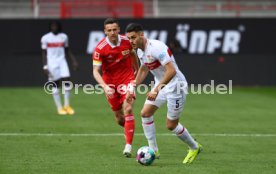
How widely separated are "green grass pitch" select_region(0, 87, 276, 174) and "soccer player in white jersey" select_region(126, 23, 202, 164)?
464mm

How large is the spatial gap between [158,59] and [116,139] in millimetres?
3497

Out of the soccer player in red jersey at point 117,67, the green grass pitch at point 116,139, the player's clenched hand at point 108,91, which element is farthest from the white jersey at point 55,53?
the player's clenched hand at point 108,91

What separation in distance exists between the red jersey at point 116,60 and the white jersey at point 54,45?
7.26 m

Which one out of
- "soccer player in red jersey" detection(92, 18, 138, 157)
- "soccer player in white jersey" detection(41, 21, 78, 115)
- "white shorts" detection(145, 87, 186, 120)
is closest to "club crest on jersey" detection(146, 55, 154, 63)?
"white shorts" detection(145, 87, 186, 120)

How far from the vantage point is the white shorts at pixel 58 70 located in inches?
799

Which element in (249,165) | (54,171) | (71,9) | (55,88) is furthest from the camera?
(71,9)

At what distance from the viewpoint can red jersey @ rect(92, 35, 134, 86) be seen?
42.2 ft

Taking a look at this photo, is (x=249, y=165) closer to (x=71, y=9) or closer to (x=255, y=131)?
(x=255, y=131)

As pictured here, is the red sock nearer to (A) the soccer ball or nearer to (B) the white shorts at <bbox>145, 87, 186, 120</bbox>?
(B) the white shorts at <bbox>145, 87, 186, 120</bbox>

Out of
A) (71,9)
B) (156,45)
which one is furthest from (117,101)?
(71,9)

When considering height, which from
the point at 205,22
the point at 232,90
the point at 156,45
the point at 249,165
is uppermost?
the point at 156,45

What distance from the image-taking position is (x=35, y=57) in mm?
29781

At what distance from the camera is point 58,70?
67.0ft

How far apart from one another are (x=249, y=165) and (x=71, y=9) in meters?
22.4
